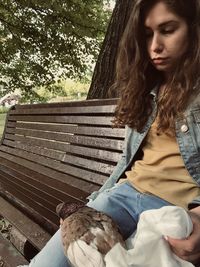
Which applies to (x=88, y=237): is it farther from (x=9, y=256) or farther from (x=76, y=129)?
(x=76, y=129)

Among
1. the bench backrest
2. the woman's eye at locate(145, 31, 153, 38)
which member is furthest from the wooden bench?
the woman's eye at locate(145, 31, 153, 38)

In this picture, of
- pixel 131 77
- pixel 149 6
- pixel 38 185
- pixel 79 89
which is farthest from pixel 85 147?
pixel 79 89

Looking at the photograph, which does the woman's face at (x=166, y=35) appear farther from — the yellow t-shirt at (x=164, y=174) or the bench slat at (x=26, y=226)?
the bench slat at (x=26, y=226)

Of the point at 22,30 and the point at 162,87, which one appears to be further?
the point at 22,30

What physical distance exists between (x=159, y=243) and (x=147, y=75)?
1030 millimetres

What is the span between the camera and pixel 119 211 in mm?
2047

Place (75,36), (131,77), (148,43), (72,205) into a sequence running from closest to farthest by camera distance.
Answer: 1. (72,205)
2. (148,43)
3. (131,77)
4. (75,36)

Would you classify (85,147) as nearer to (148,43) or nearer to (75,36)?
(148,43)

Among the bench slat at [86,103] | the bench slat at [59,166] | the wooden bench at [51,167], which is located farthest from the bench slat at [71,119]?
the bench slat at [59,166]

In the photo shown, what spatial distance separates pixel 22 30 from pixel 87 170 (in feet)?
28.1

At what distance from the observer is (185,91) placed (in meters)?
2.02

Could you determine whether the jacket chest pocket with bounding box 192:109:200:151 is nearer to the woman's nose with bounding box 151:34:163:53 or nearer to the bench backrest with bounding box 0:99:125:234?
the woman's nose with bounding box 151:34:163:53

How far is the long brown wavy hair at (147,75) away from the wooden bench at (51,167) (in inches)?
31.8

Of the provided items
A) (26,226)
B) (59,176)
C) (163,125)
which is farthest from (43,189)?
(163,125)
